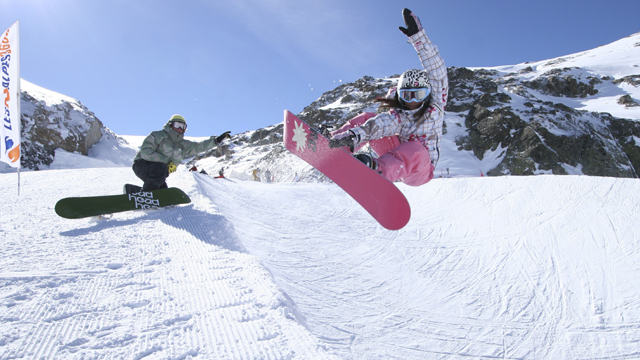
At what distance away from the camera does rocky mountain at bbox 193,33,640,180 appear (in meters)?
27.4

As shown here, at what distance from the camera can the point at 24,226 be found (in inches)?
111

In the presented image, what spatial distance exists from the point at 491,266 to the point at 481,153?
3138 cm

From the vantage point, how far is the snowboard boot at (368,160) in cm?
309

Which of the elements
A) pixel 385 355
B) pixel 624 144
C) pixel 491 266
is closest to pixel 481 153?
pixel 624 144

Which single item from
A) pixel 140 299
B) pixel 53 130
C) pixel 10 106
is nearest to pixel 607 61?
pixel 140 299

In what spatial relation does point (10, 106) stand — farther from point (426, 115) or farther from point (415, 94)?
point (426, 115)

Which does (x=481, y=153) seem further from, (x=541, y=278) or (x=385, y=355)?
(x=385, y=355)

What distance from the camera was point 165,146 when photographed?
422 centimetres

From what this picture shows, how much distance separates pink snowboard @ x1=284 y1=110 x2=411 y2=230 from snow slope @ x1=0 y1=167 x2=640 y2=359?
830mm

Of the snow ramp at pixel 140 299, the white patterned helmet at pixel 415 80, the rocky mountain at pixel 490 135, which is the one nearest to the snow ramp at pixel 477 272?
the snow ramp at pixel 140 299

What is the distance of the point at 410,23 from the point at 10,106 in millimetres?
6644

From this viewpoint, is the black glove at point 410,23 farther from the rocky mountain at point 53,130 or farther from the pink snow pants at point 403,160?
the rocky mountain at point 53,130

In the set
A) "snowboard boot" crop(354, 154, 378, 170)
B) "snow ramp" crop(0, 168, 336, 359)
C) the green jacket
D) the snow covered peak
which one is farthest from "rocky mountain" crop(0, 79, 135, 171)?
the snow covered peak

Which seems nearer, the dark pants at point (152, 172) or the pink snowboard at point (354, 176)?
the pink snowboard at point (354, 176)
